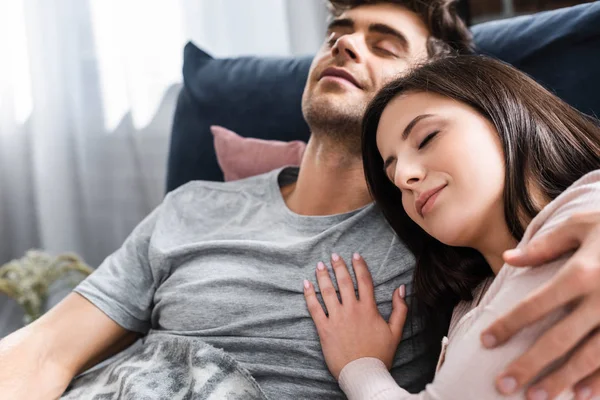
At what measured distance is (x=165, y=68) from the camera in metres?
2.32

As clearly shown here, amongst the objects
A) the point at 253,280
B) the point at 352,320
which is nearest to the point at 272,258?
the point at 253,280

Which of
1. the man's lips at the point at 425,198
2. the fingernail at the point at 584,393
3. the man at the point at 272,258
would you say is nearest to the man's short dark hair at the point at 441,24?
the man at the point at 272,258

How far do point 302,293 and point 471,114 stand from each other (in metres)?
0.45

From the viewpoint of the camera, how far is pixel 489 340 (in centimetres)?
70

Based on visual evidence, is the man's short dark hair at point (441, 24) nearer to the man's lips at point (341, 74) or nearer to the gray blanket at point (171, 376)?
the man's lips at point (341, 74)

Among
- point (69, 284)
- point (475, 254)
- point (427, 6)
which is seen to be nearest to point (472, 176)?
point (475, 254)

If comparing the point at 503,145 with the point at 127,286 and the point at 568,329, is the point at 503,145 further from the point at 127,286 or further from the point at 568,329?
the point at 127,286

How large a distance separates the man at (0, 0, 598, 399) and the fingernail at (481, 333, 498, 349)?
1.41 ft

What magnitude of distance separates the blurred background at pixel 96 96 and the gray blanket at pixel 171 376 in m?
1.28

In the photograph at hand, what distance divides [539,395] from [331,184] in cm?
76

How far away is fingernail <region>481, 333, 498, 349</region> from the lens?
697 millimetres

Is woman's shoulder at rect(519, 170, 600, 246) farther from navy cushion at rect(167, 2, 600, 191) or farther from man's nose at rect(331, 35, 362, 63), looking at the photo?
man's nose at rect(331, 35, 362, 63)

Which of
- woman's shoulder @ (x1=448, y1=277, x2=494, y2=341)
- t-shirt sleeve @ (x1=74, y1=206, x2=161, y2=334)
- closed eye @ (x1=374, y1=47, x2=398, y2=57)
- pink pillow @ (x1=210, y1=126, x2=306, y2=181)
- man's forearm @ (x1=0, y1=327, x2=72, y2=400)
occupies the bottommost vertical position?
man's forearm @ (x1=0, y1=327, x2=72, y2=400)

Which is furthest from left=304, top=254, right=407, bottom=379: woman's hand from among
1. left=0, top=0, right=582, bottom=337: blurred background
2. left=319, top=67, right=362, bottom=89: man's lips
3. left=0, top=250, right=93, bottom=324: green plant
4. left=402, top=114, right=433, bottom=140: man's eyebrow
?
left=0, top=0, right=582, bottom=337: blurred background
